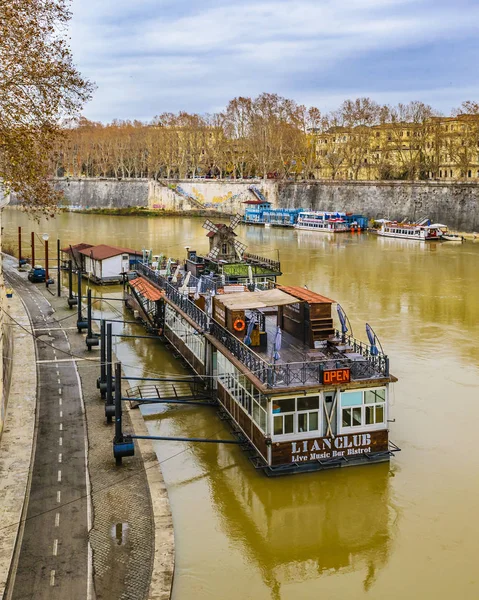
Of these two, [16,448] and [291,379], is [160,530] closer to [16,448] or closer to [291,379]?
[291,379]

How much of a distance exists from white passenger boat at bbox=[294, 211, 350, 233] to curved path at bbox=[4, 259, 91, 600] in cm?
5149

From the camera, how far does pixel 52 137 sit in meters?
13.8

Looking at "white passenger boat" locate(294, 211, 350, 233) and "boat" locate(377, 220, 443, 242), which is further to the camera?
"white passenger boat" locate(294, 211, 350, 233)

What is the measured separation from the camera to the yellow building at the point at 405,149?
72500 millimetres

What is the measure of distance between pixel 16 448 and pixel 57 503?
2.76 metres

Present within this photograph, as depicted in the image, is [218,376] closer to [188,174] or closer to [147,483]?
[147,483]

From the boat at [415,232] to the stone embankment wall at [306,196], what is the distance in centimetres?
378

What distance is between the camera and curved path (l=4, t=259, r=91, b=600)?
10438 mm

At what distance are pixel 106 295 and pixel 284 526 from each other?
23.7 metres

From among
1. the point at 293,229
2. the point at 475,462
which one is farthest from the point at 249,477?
the point at 293,229

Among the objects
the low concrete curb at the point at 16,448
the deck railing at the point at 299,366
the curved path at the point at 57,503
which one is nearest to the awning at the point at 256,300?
the deck railing at the point at 299,366

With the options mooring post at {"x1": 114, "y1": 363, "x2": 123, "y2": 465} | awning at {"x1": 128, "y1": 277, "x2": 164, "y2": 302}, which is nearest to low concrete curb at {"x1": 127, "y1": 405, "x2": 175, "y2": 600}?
mooring post at {"x1": 114, "y1": 363, "x2": 123, "y2": 465}

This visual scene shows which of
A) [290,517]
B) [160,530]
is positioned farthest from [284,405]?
[160,530]

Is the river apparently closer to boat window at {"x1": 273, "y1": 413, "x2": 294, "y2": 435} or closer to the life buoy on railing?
boat window at {"x1": 273, "y1": 413, "x2": 294, "y2": 435}
